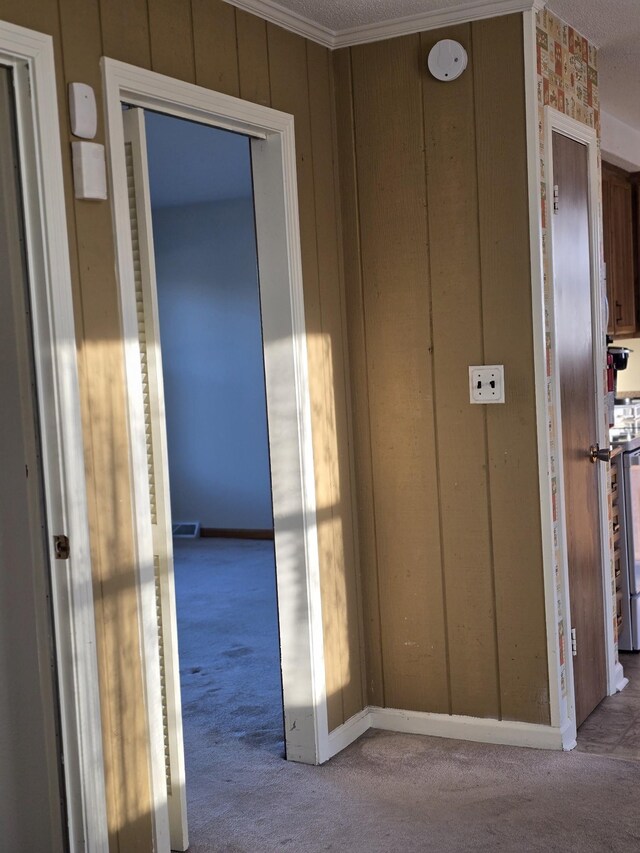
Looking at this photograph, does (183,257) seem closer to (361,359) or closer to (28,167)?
(361,359)

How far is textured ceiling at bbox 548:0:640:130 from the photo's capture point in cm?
340

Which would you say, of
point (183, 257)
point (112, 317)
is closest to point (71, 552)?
point (112, 317)

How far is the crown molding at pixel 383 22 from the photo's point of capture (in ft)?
10.2

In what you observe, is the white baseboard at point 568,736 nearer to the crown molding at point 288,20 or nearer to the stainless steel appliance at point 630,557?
the stainless steel appliance at point 630,557

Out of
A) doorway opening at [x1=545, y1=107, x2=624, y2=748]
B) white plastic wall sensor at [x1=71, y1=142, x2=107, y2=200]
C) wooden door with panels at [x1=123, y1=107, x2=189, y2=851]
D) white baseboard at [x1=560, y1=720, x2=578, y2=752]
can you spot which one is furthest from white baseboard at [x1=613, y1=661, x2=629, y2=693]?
white plastic wall sensor at [x1=71, y1=142, x2=107, y2=200]

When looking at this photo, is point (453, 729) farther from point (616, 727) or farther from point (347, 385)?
point (347, 385)

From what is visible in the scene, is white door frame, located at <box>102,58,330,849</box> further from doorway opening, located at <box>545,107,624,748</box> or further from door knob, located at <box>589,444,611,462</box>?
door knob, located at <box>589,444,611,462</box>

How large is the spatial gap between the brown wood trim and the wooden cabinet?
3296mm

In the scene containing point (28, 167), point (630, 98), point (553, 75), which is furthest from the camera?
point (630, 98)

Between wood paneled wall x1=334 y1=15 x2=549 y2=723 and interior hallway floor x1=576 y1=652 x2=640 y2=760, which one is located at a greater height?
wood paneled wall x1=334 y1=15 x2=549 y2=723

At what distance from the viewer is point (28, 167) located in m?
2.29

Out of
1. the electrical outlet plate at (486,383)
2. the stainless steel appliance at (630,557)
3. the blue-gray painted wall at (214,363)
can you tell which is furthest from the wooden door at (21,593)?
the blue-gray painted wall at (214,363)

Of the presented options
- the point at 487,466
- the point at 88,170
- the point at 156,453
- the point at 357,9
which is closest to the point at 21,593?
the point at 156,453

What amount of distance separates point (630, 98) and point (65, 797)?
13.2ft
